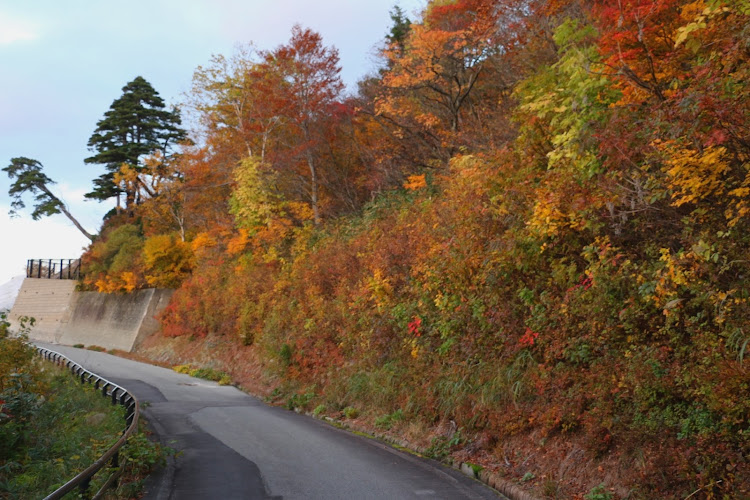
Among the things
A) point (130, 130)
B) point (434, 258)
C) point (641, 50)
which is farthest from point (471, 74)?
point (130, 130)

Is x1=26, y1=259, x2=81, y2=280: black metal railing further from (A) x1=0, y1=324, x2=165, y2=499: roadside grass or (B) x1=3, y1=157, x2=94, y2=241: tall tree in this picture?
(A) x1=0, y1=324, x2=165, y2=499: roadside grass

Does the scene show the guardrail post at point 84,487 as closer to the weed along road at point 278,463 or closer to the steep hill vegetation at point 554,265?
the weed along road at point 278,463

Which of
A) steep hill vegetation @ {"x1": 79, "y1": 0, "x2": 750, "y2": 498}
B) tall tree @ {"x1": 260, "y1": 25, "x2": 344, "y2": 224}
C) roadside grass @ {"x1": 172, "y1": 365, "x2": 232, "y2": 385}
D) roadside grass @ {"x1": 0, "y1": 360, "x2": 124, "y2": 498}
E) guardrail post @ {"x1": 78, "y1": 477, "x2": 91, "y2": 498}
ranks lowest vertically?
roadside grass @ {"x1": 172, "y1": 365, "x2": 232, "y2": 385}

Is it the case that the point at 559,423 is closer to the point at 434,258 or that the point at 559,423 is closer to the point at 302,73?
the point at 434,258

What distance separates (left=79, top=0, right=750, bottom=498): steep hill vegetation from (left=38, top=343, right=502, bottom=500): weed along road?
38.0 inches

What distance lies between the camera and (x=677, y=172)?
24.7ft

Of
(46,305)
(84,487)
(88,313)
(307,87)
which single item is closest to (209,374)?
(307,87)

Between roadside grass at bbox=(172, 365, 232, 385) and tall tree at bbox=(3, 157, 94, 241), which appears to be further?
tall tree at bbox=(3, 157, 94, 241)

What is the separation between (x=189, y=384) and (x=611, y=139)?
18.2 metres

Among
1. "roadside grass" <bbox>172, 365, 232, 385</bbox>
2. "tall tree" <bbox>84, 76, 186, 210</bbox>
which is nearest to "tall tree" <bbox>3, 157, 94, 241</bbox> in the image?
"tall tree" <bbox>84, 76, 186, 210</bbox>

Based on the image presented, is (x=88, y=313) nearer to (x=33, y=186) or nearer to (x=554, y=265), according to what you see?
(x=33, y=186)

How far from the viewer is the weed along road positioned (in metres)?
8.30

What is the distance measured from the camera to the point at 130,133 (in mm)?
53281

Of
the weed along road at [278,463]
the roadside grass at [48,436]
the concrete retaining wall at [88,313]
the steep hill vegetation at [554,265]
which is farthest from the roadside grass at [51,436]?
the concrete retaining wall at [88,313]
